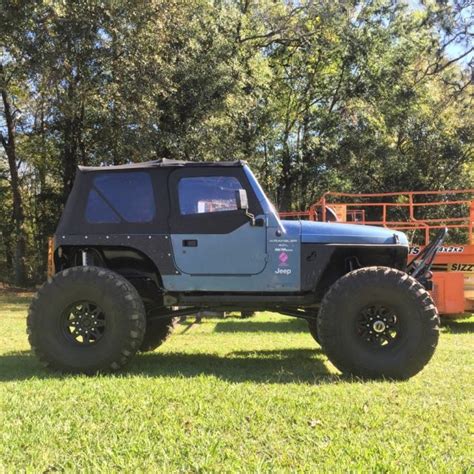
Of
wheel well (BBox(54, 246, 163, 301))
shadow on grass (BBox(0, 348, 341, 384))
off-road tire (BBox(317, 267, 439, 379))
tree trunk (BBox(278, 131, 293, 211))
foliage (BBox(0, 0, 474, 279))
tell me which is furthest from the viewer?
tree trunk (BBox(278, 131, 293, 211))

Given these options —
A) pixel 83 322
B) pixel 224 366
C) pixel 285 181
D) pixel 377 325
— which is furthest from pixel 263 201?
pixel 285 181

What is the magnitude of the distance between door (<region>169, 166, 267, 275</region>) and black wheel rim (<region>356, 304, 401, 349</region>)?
120 cm

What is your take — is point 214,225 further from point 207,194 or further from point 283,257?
point 283,257

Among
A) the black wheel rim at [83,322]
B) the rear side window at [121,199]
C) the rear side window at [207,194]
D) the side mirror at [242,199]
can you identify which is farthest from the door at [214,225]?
the black wheel rim at [83,322]

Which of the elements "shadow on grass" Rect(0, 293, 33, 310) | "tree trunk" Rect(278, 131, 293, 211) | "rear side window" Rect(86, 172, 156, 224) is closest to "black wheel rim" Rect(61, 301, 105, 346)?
"rear side window" Rect(86, 172, 156, 224)

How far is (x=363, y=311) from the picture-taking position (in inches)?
231

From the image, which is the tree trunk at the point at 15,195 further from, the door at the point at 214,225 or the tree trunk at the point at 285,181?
the door at the point at 214,225

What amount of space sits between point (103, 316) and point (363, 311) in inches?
109

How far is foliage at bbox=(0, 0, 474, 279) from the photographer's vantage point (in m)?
16.1

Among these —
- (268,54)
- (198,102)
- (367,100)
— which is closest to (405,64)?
(367,100)

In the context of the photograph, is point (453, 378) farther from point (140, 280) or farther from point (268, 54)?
point (268, 54)

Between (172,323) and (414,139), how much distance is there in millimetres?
21960

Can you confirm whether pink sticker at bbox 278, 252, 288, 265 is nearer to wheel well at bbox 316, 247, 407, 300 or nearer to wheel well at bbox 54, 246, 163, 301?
wheel well at bbox 316, 247, 407, 300

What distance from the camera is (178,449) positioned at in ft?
11.9
